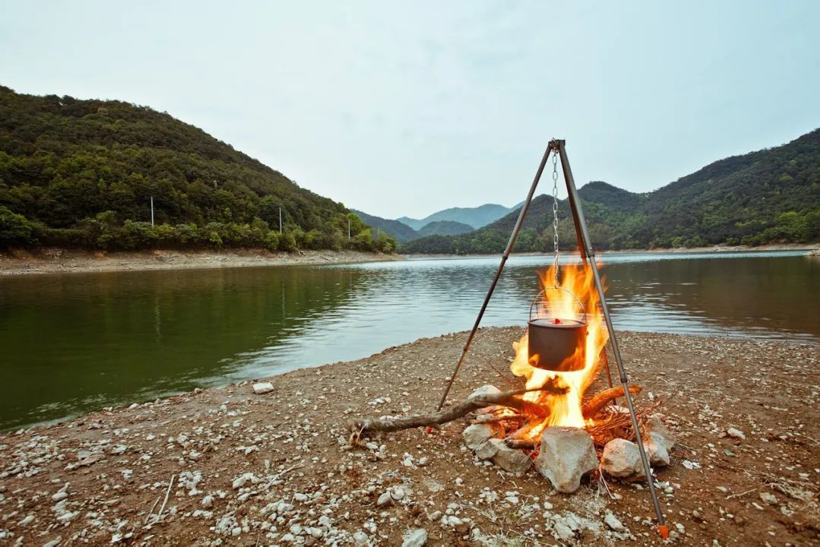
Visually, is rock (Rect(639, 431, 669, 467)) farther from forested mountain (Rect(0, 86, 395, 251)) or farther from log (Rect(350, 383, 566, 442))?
forested mountain (Rect(0, 86, 395, 251))

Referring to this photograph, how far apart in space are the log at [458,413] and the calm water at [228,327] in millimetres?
5549

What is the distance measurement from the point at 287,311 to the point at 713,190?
167 meters

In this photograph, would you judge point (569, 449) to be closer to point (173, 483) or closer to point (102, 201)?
point (173, 483)

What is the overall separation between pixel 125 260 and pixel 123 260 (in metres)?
0.26

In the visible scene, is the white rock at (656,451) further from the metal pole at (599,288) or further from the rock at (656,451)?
the metal pole at (599,288)

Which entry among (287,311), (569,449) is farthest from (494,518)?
(287,311)

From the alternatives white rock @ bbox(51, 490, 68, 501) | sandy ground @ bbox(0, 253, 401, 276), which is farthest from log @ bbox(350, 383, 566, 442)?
sandy ground @ bbox(0, 253, 401, 276)

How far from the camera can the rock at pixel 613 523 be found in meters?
3.21

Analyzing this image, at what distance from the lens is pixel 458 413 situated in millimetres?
4918

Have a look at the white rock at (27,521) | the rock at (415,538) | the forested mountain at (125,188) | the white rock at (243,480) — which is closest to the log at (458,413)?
the white rock at (243,480)

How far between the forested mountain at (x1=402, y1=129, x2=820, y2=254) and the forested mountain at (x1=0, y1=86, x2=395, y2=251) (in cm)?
6415

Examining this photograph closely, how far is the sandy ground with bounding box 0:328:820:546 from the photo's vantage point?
10.7ft

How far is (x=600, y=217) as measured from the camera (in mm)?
165375

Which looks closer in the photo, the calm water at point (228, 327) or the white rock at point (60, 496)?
the white rock at point (60, 496)
